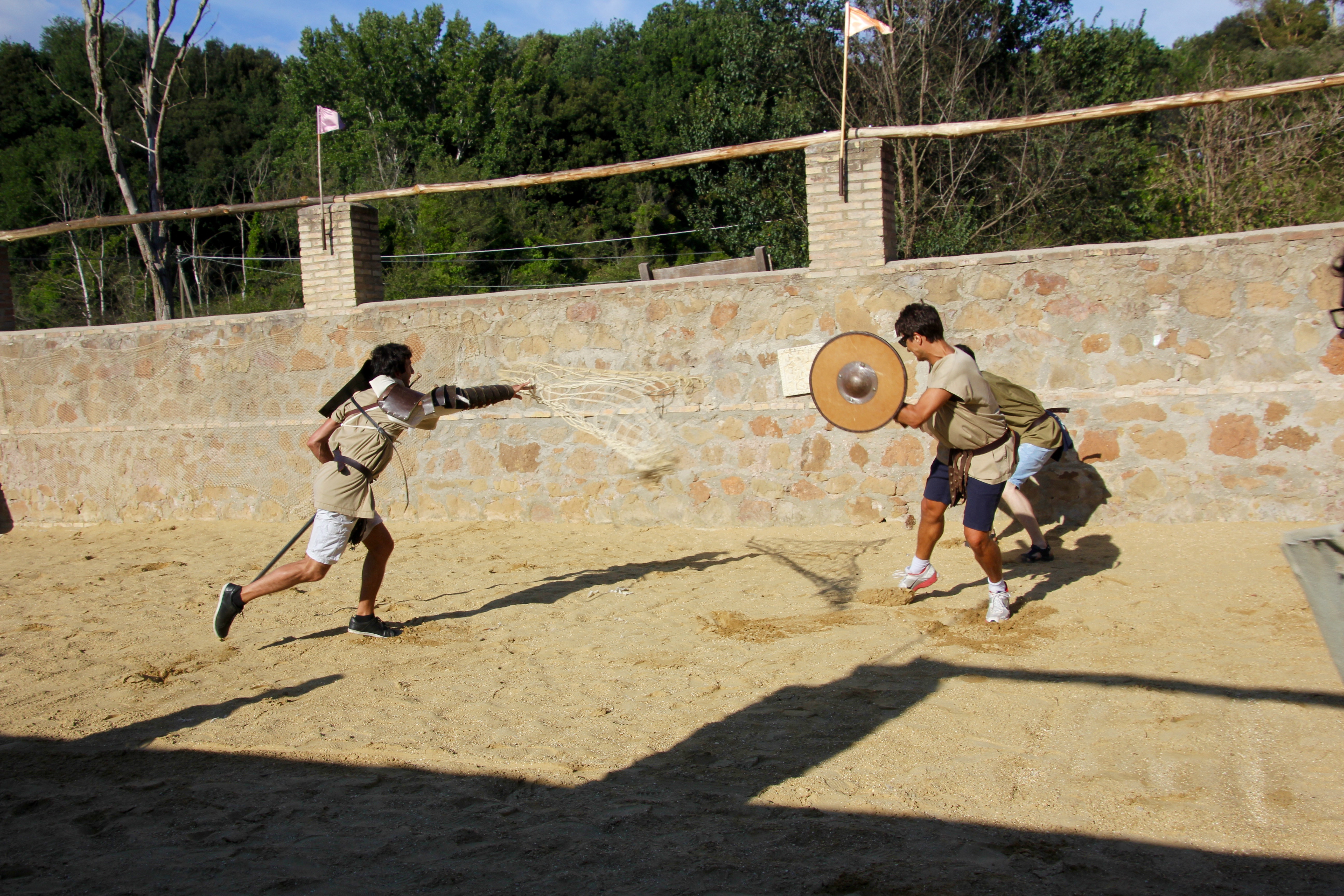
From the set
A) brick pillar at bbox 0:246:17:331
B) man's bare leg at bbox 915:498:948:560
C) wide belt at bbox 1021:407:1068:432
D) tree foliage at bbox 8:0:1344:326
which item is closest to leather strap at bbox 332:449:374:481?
man's bare leg at bbox 915:498:948:560

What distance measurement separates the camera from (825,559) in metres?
6.95

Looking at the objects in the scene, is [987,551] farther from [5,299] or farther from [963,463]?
[5,299]

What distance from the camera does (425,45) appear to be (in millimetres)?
38312

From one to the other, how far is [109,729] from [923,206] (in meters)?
16.2

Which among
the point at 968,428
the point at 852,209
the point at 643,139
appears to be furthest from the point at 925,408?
the point at 643,139

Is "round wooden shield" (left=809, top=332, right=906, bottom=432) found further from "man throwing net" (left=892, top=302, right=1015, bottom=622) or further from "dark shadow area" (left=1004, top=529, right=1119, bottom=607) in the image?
"dark shadow area" (left=1004, top=529, right=1119, bottom=607)

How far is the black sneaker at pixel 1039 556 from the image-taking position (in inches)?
254

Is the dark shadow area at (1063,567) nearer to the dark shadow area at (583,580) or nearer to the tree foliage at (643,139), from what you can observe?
the dark shadow area at (583,580)

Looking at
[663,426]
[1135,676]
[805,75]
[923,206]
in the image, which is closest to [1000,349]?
[663,426]

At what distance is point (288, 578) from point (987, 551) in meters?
4.00

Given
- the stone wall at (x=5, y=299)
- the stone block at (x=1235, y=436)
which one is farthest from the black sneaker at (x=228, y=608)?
the stone wall at (x=5, y=299)

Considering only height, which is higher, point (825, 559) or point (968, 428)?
point (968, 428)

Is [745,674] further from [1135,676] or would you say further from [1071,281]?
[1071,281]

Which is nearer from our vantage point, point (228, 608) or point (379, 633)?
point (228, 608)
